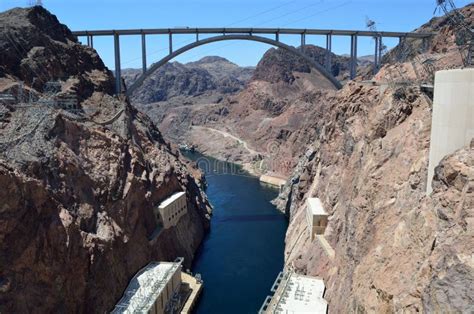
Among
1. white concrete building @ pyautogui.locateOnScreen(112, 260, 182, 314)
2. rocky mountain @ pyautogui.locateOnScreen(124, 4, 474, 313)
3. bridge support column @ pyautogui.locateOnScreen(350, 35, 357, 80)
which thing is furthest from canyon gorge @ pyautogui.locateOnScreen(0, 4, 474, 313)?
bridge support column @ pyautogui.locateOnScreen(350, 35, 357, 80)

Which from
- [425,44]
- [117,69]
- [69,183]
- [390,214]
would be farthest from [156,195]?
[425,44]

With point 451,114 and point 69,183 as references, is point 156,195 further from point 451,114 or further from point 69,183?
point 451,114

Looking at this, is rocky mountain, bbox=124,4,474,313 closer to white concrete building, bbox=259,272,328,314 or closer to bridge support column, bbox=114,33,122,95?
white concrete building, bbox=259,272,328,314

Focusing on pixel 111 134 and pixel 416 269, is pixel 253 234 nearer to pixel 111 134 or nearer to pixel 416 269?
pixel 111 134

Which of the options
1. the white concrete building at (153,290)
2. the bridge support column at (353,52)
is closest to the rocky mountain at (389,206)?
the bridge support column at (353,52)


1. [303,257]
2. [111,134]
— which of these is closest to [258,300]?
[303,257]
